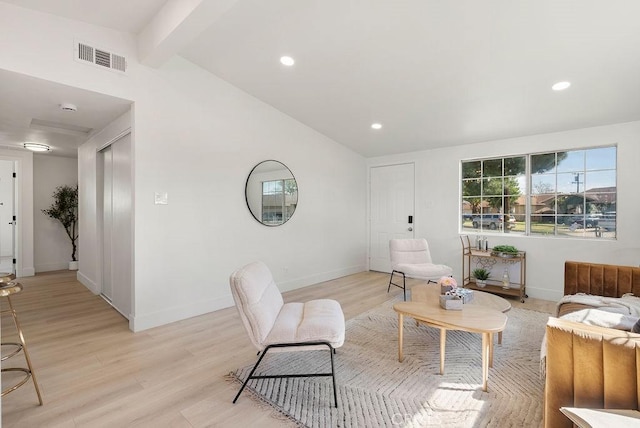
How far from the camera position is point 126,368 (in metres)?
2.36

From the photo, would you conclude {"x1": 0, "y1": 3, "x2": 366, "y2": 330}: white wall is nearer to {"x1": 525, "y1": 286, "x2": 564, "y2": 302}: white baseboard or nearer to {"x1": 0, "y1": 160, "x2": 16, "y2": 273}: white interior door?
{"x1": 0, "y1": 160, "x2": 16, "y2": 273}: white interior door

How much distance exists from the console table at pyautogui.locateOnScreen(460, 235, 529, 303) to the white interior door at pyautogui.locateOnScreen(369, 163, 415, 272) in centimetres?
102

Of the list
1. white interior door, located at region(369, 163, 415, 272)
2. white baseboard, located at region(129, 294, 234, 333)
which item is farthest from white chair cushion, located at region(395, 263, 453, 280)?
white baseboard, located at region(129, 294, 234, 333)

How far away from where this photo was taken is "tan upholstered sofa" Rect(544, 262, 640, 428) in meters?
1.27

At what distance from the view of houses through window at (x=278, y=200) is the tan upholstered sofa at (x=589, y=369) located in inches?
135

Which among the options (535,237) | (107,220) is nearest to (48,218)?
(107,220)

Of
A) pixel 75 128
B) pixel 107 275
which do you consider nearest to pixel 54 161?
pixel 75 128

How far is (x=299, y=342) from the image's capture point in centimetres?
196

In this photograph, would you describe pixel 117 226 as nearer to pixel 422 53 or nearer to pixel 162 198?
pixel 162 198

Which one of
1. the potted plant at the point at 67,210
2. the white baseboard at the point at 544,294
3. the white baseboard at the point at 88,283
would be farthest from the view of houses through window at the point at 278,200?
the potted plant at the point at 67,210

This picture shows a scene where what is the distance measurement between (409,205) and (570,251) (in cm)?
235

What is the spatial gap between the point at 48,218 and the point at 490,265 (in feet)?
26.5

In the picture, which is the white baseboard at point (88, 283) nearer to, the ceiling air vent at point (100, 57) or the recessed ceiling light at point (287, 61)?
the ceiling air vent at point (100, 57)

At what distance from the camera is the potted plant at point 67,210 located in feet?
19.4
